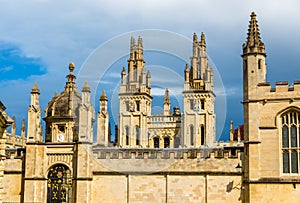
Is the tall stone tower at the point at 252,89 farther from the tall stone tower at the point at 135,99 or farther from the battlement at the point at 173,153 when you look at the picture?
the tall stone tower at the point at 135,99

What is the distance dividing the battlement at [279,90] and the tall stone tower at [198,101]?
135 feet

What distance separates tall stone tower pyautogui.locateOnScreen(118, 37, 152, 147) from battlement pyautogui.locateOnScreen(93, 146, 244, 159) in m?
41.3

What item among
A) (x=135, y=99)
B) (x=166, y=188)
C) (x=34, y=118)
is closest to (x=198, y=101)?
(x=135, y=99)

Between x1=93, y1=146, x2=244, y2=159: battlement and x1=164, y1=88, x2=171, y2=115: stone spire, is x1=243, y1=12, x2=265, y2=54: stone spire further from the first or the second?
x1=164, y1=88, x2=171, y2=115: stone spire

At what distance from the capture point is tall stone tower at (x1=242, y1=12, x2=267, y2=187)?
26.0 m

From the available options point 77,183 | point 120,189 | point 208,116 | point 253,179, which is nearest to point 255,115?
point 253,179

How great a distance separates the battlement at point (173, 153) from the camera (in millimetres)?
27219

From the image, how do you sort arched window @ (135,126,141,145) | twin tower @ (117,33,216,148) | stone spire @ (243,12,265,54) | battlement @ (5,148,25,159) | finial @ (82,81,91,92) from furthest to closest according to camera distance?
arched window @ (135,126,141,145)
twin tower @ (117,33,216,148)
finial @ (82,81,91,92)
battlement @ (5,148,25,159)
stone spire @ (243,12,265,54)

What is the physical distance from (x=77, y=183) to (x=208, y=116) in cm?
4343

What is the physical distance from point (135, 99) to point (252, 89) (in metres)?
47.8

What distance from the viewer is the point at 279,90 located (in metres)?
26.0

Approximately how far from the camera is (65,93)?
35344 millimetres

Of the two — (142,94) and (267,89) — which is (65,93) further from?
(142,94)

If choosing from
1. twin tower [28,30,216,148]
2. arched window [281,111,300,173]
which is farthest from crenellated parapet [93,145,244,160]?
twin tower [28,30,216,148]
